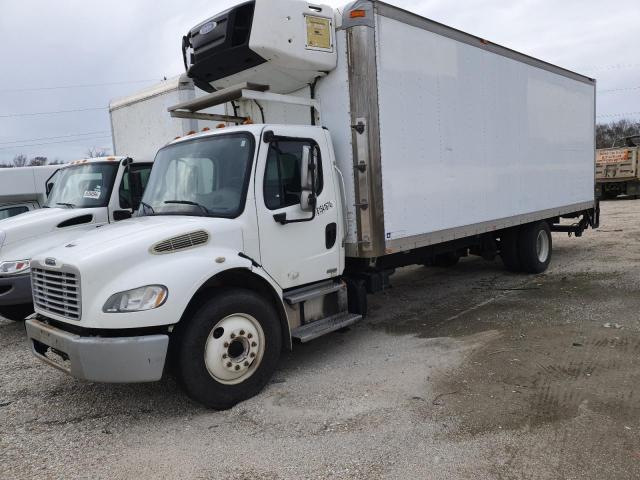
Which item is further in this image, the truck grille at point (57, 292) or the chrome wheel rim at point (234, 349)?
the chrome wheel rim at point (234, 349)

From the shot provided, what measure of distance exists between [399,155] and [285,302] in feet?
6.81

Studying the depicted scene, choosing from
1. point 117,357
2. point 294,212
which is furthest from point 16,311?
point 294,212

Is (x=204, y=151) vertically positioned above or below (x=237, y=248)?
above

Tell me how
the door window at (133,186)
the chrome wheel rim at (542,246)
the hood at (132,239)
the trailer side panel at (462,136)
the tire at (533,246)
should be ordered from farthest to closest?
the chrome wheel rim at (542,246) → the tire at (533,246) → the door window at (133,186) → the trailer side panel at (462,136) → the hood at (132,239)

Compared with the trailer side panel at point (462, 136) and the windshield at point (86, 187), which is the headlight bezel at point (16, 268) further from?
the trailer side panel at point (462, 136)

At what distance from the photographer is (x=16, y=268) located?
6.45 metres

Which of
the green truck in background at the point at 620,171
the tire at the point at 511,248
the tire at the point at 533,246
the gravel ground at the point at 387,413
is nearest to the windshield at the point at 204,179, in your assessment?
the gravel ground at the point at 387,413

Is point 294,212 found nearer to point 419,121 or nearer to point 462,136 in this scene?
point 419,121

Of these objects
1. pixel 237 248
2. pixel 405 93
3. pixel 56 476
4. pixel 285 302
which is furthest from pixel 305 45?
pixel 56 476

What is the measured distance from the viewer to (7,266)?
21.2 feet

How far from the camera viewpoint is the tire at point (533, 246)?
9.14 metres

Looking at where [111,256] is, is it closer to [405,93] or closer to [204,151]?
[204,151]

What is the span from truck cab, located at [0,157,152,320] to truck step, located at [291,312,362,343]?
118 inches

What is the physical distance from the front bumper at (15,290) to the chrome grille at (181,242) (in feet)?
10.5
